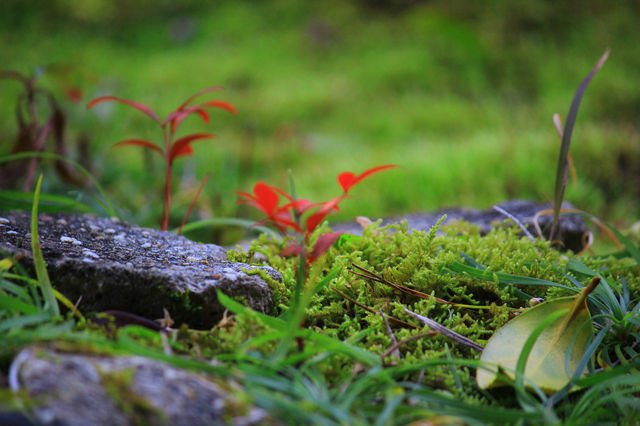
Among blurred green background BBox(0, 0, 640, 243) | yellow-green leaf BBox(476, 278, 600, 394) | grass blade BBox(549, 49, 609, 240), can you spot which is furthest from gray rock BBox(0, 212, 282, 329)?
blurred green background BBox(0, 0, 640, 243)

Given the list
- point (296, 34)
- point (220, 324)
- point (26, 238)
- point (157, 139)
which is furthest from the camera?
point (296, 34)

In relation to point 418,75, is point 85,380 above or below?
below

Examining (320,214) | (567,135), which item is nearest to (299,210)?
(320,214)

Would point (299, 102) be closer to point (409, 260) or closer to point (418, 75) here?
point (418, 75)

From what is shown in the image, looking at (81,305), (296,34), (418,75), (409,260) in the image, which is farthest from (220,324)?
(296,34)

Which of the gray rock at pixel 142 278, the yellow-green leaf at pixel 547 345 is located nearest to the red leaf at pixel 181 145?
the gray rock at pixel 142 278

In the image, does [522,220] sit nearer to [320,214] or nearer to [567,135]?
[567,135]
